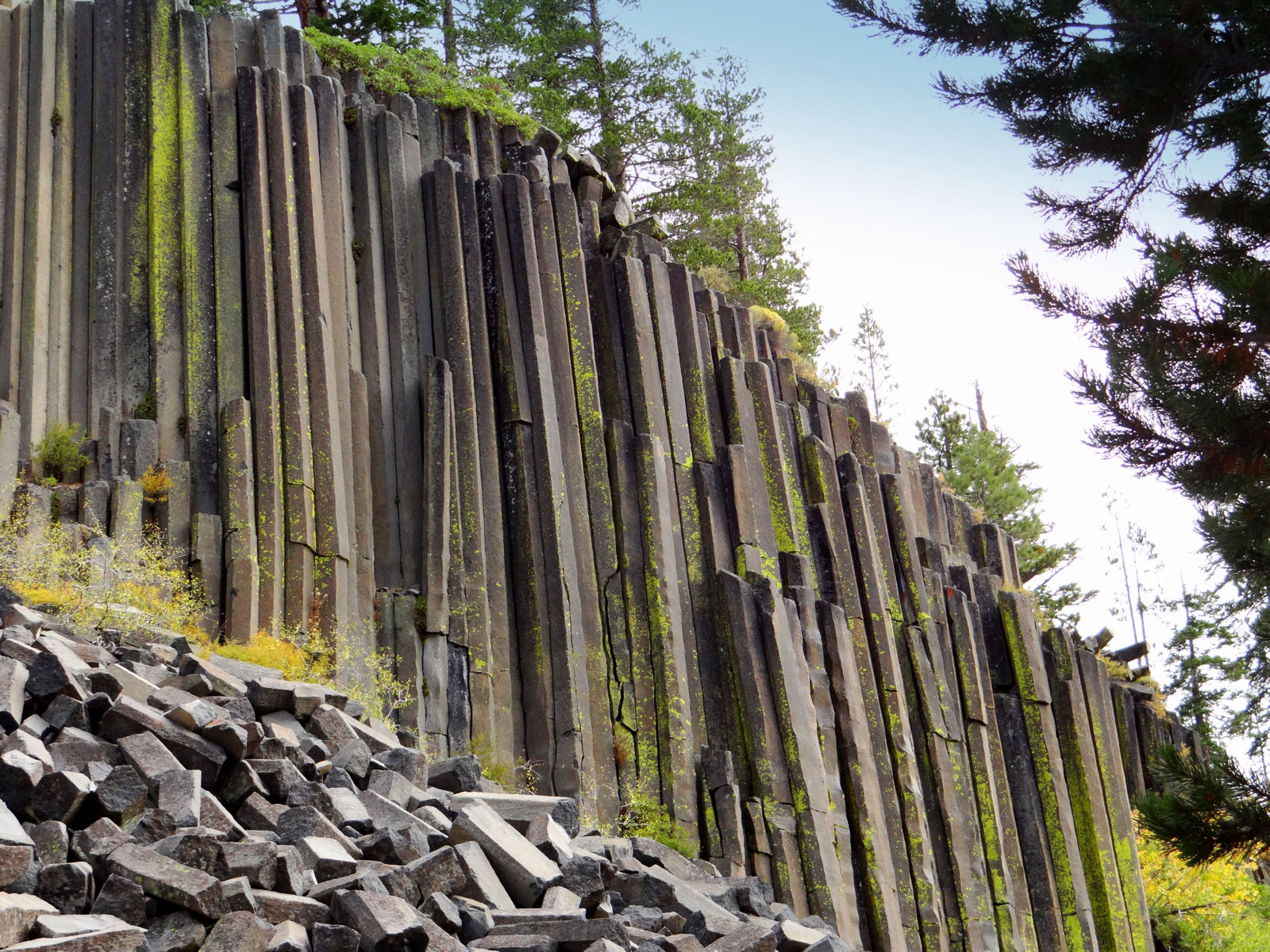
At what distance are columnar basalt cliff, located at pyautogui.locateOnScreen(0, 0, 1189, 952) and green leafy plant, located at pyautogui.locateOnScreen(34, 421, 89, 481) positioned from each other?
14cm

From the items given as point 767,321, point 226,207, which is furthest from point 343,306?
point 767,321

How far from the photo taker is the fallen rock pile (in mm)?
5035

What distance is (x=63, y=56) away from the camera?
11.7 meters

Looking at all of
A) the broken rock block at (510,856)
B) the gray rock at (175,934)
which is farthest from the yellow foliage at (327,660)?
the gray rock at (175,934)

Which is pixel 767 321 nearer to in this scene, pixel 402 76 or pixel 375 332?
pixel 402 76

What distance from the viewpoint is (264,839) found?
19.0 feet

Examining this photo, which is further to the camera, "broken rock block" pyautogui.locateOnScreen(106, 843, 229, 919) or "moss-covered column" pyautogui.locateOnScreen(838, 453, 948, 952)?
"moss-covered column" pyautogui.locateOnScreen(838, 453, 948, 952)

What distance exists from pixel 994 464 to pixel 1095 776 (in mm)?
17496

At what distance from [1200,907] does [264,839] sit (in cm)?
1551

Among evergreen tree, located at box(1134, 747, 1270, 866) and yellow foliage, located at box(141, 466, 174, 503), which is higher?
yellow foliage, located at box(141, 466, 174, 503)

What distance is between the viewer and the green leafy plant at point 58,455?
1009 centimetres

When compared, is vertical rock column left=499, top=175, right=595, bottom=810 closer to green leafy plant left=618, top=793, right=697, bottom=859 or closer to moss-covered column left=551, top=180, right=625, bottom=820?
moss-covered column left=551, top=180, right=625, bottom=820

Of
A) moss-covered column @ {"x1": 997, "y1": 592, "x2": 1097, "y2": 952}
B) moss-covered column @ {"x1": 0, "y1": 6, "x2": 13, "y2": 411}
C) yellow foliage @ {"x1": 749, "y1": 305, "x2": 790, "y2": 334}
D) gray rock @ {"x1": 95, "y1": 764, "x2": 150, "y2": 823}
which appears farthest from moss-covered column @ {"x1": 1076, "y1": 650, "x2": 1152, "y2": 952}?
gray rock @ {"x1": 95, "y1": 764, "x2": 150, "y2": 823}

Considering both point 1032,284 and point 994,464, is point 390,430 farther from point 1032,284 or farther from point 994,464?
point 994,464
